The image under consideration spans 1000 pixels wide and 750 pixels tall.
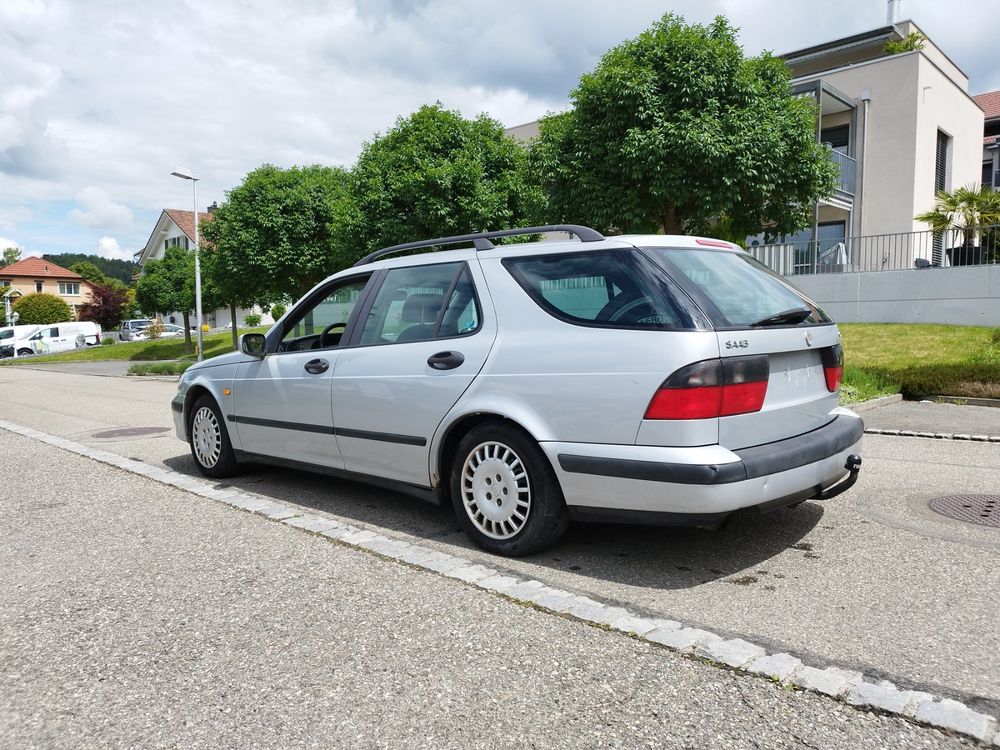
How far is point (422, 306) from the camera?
4.70 meters

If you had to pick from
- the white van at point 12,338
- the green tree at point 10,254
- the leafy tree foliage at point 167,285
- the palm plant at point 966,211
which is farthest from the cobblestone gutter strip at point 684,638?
the green tree at point 10,254

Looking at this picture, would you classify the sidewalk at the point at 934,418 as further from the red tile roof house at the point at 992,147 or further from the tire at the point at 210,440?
the red tile roof house at the point at 992,147

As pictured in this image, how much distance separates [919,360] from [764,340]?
37.5 ft

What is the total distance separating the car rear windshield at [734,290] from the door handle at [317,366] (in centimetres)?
234

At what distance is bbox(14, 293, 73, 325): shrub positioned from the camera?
7000 cm

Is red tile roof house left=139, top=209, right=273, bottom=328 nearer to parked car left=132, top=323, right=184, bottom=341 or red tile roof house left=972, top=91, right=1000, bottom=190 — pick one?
parked car left=132, top=323, right=184, bottom=341

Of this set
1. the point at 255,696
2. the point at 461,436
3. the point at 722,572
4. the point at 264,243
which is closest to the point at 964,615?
the point at 722,572

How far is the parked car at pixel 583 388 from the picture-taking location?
3490 mm

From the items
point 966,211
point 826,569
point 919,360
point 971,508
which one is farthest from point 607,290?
point 966,211

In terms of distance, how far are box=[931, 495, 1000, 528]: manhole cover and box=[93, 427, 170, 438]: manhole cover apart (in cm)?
854

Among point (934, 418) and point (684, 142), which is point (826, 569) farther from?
point (684, 142)

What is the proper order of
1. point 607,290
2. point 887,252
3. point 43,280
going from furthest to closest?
point 43,280
point 887,252
point 607,290

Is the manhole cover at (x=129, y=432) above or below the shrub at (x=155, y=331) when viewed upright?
below

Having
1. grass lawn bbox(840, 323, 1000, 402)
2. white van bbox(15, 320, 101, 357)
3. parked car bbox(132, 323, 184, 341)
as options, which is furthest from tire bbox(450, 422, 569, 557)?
white van bbox(15, 320, 101, 357)
